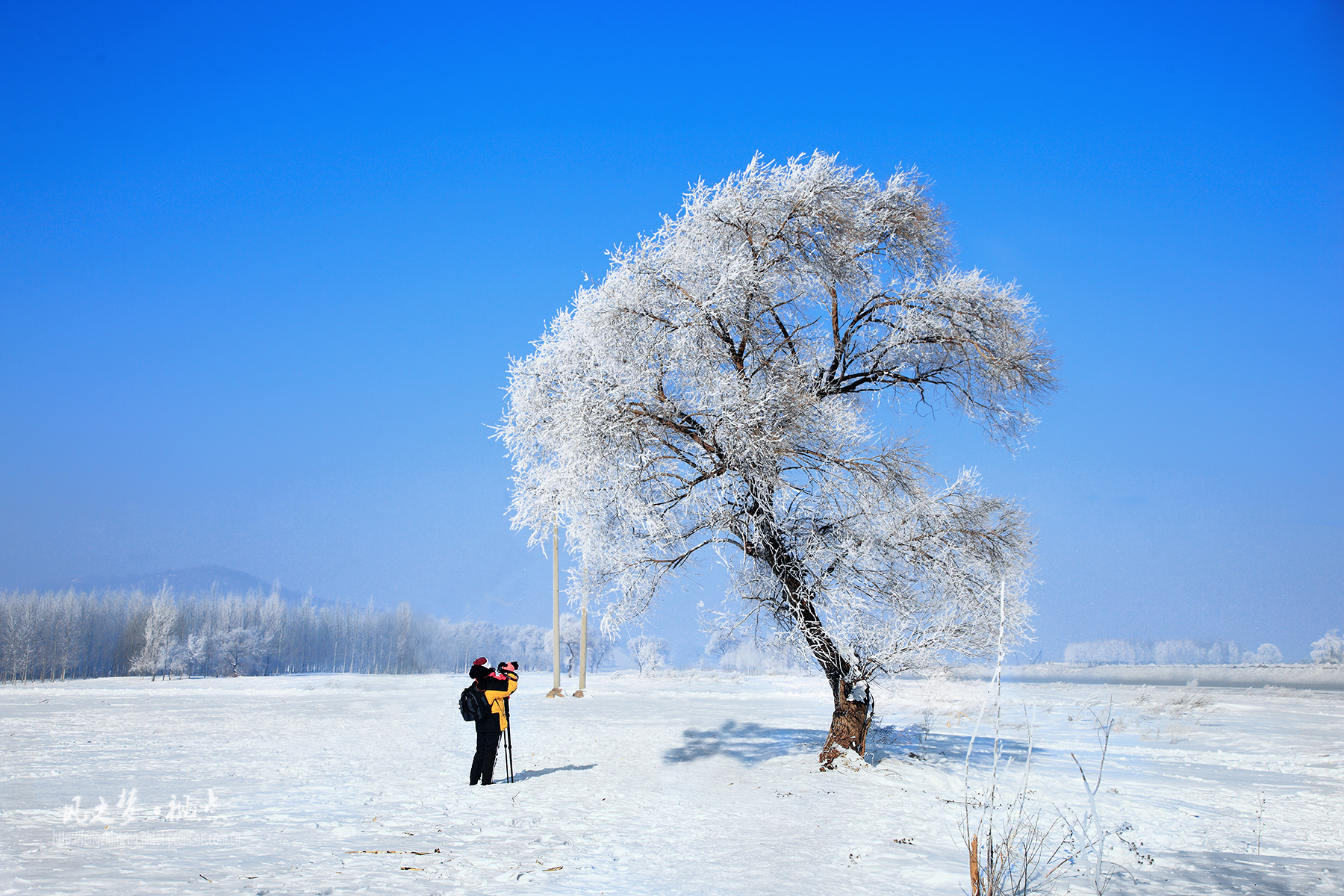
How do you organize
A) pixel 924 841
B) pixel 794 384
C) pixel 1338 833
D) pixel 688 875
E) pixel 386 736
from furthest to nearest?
pixel 386 736
pixel 794 384
pixel 1338 833
pixel 924 841
pixel 688 875

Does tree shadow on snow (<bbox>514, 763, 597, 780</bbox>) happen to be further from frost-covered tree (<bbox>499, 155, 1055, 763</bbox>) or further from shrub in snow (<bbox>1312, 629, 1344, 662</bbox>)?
shrub in snow (<bbox>1312, 629, 1344, 662</bbox>)

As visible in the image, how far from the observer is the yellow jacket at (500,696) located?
434 inches

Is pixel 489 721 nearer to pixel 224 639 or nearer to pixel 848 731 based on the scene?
pixel 848 731

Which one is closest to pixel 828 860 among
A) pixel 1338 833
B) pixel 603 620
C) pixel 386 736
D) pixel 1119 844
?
pixel 1119 844

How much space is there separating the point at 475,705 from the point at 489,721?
0.30 m

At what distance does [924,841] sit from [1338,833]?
546 cm

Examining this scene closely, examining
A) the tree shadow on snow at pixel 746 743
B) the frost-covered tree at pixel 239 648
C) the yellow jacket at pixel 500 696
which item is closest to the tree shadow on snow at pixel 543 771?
the yellow jacket at pixel 500 696

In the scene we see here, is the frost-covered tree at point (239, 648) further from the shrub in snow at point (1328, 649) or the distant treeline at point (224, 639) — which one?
the shrub in snow at point (1328, 649)

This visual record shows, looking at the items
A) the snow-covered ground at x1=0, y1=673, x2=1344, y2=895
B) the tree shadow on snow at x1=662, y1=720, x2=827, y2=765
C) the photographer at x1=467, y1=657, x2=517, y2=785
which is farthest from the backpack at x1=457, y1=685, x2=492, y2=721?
the tree shadow on snow at x1=662, y1=720, x2=827, y2=765

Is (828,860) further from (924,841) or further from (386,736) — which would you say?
(386,736)

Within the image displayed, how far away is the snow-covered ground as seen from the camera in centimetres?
627

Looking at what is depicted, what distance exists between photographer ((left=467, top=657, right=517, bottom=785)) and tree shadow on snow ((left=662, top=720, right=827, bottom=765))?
10.8 ft

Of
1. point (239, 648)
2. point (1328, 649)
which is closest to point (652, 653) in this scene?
point (239, 648)

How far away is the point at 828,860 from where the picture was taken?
6.91m
